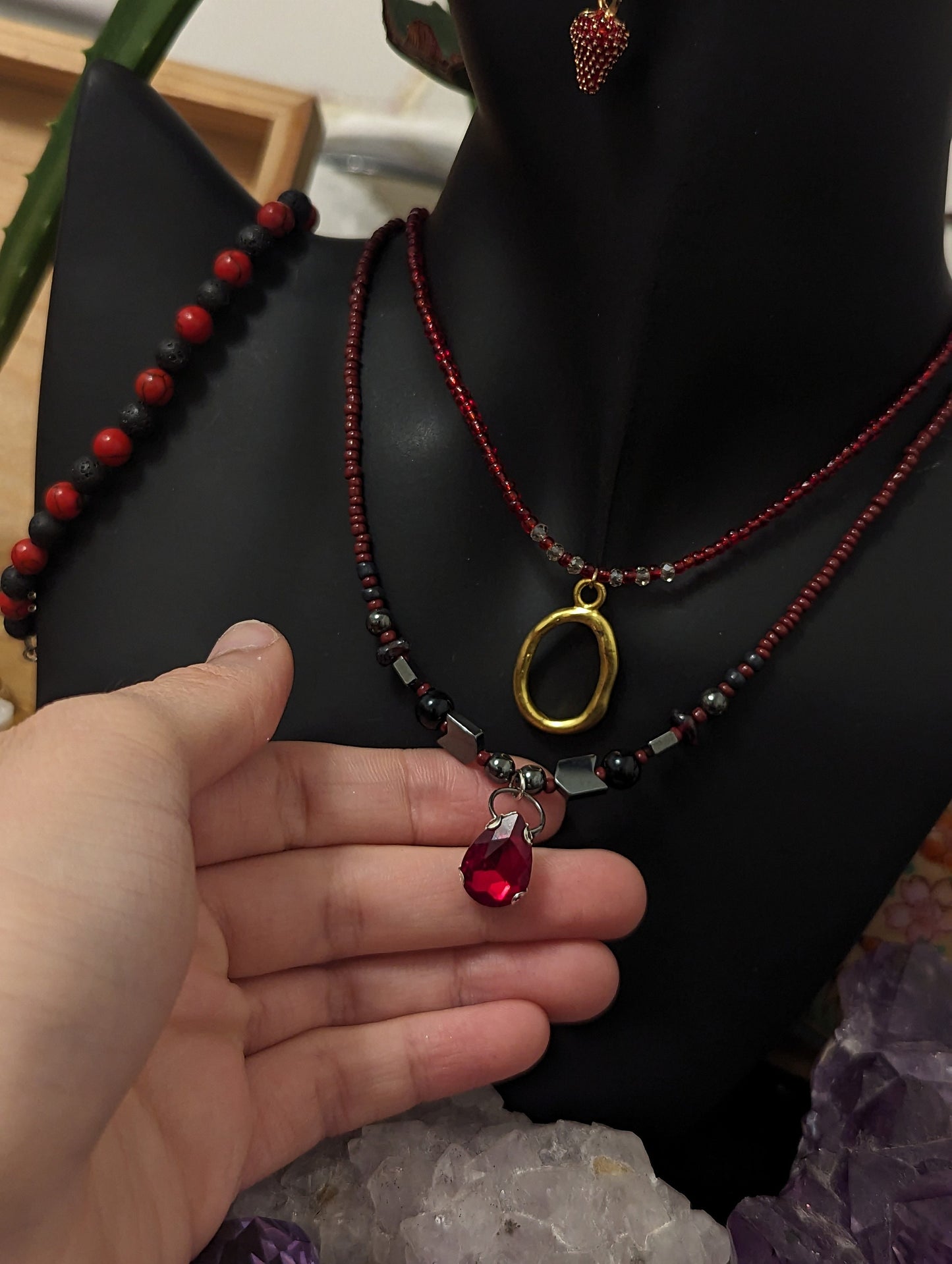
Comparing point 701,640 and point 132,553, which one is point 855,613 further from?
point 132,553

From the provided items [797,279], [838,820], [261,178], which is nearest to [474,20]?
[797,279]

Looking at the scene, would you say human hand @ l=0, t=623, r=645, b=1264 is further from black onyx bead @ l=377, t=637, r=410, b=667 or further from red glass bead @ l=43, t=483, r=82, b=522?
red glass bead @ l=43, t=483, r=82, b=522

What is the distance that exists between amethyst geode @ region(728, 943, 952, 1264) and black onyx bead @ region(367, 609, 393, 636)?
19.0 inches

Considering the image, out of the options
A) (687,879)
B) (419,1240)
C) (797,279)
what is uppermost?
(797,279)

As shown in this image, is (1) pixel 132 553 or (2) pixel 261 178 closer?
(1) pixel 132 553

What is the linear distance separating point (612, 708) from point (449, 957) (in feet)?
0.77

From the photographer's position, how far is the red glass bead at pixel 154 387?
745mm

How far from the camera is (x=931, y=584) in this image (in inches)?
27.7

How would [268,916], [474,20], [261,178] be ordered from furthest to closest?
[261,178], [268,916], [474,20]

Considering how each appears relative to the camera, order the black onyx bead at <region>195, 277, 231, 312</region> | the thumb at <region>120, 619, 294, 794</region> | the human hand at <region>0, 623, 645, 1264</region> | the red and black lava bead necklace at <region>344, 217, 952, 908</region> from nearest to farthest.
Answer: the human hand at <region>0, 623, 645, 1264</region>
the thumb at <region>120, 619, 294, 794</region>
the red and black lava bead necklace at <region>344, 217, 952, 908</region>
the black onyx bead at <region>195, 277, 231, 312</region>

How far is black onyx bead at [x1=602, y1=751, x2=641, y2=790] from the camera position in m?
0.69

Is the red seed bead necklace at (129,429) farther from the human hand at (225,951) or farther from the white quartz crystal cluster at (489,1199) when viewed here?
the white quartz crystal cluster at (489,1199)

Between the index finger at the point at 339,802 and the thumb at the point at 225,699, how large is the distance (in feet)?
0.22

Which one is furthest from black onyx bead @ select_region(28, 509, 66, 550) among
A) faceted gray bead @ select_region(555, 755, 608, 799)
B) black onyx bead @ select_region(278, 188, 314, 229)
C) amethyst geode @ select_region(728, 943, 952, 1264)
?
amethyst geode @ select_region(728, 943, 952, 1264)
